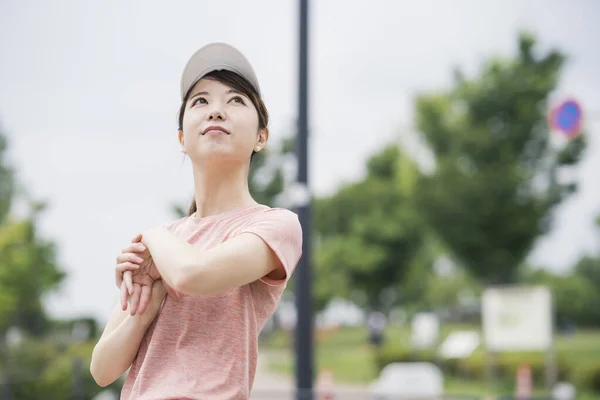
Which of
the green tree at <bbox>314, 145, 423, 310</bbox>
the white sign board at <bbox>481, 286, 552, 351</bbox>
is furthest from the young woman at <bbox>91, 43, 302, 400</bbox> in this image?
the green tree at <bbox>314, 145, 423, 310</bbox>

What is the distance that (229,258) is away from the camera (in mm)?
1631

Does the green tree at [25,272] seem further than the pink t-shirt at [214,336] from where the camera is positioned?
Yes

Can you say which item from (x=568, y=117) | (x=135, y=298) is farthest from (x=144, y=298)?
(x=568, y=117)

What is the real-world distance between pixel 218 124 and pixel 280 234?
0.29 metres

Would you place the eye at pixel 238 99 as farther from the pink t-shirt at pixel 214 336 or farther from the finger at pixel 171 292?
the finger at pixel 171 292

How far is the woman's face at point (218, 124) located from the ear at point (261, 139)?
31mm

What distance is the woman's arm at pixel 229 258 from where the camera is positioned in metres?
1.61

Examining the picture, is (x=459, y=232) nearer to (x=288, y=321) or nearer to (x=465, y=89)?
(x=465, y=89)

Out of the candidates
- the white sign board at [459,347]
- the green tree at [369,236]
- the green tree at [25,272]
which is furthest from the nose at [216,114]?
the green tree at [369,236]

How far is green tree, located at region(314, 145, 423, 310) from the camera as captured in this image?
3878cm

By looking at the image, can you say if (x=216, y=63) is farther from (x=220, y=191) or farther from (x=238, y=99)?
(x=220, y=191)

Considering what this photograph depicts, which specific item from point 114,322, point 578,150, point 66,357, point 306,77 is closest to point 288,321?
point 578,150

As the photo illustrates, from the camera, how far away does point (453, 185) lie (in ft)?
84.5

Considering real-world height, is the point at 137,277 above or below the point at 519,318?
below
